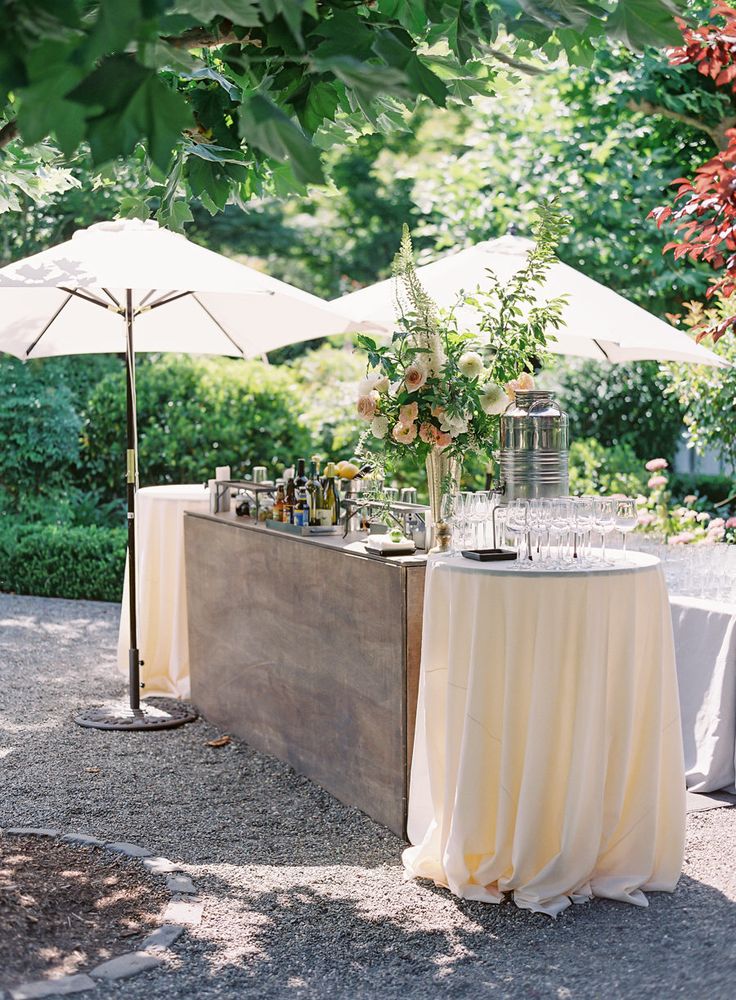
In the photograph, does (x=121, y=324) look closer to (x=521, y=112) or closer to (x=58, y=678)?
(x=58, y=678)

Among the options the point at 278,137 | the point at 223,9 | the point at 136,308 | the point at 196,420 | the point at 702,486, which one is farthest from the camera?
the point at 702,486

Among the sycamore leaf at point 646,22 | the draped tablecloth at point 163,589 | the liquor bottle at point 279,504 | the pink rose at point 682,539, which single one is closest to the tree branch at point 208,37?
the sycamore leaf at point 646,22

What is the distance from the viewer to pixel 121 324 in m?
7.16

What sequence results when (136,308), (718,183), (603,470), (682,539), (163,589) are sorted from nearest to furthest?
(718,183) → (136,308) → (163,589) → (682,539) → (603,470)

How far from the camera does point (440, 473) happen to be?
4695 mm

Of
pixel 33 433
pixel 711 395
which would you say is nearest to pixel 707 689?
pixel 711 395

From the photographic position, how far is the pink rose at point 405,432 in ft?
14.8

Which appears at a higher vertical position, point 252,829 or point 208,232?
point 208,232

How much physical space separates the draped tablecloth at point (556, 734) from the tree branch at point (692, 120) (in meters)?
8.21

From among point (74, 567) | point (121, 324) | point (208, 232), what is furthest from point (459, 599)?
point (208, 232)

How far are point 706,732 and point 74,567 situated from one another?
21.7ft

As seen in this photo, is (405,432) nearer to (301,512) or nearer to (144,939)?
(301,512)

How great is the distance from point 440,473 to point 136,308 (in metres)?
2.60

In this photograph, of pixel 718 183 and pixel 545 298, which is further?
pixel 545 298
